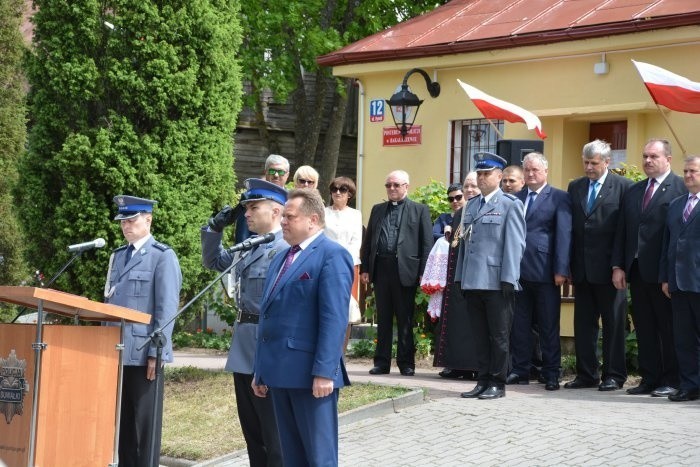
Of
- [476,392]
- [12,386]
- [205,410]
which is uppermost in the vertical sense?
[12,386]

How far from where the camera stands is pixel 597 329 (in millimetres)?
11844

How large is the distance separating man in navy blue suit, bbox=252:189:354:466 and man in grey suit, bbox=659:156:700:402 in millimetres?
4594

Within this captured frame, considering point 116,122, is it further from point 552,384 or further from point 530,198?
point 552,384

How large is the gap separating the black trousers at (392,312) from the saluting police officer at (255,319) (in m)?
4.79

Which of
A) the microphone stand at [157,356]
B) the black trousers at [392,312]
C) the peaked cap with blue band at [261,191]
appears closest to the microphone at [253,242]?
the microphone stand at [157,356]

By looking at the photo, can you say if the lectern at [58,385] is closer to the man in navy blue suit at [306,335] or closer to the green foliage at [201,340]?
the man in navy blue suit at [306,335]

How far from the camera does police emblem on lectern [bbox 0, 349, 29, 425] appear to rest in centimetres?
749

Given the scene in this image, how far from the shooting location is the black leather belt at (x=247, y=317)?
8078mm

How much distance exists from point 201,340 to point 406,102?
483 cm

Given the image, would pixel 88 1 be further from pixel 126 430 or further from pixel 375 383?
pixel 126 430

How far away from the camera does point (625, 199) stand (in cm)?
1147

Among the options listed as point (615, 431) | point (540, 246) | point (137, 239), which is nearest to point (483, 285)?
point (540, 246)

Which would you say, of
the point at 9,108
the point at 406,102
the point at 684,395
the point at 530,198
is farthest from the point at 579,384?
the point at 9,108

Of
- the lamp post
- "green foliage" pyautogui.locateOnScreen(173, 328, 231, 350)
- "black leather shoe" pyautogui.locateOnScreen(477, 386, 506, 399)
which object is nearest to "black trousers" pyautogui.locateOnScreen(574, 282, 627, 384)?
"black leather shoe" pyautogui.locateOnScreen(477, 386, 506, 399)
